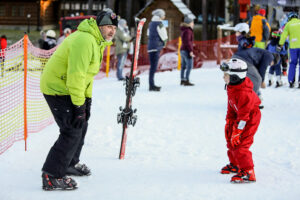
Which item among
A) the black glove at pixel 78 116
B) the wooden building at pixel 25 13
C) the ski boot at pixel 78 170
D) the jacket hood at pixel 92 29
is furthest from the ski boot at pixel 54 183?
the wooden building at pixel 25 13

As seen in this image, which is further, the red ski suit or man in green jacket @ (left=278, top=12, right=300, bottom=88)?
man in green jacket @ (left=278, top=12, right=300, bottom=88)

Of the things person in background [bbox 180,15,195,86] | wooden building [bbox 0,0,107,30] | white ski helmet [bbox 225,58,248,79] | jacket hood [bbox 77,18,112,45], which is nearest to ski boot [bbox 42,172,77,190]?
jacket hood [bbox 77,18,112,45]

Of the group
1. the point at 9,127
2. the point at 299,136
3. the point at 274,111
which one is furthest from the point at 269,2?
the point at 9,127

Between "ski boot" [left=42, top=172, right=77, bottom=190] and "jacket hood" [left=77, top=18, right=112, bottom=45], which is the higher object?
"jacket hood" [left=77, top=18, right=112, bottom=45]

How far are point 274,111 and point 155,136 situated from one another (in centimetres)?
287

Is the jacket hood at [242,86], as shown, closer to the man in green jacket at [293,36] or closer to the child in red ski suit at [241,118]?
the child in red ski suit at [241,118]

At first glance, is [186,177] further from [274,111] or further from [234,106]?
[274,111]

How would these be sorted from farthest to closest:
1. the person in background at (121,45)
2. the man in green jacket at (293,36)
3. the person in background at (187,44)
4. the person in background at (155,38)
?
the person in background at (121,45)
the person in background at (187,44)
the person in background at (155,38)
the man in green jacket at (293,36)

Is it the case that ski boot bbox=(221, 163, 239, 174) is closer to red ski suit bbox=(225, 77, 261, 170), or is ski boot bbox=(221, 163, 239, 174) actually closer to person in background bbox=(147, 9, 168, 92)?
red ski suit bbox=(225, 77, 261, 170)

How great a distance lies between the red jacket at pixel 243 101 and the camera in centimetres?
490

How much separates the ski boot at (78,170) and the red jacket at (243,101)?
5.11ft

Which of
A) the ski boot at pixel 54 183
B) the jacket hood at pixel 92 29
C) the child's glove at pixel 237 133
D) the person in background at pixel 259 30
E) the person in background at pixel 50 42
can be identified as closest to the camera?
the jacket hood at pixel 92 29

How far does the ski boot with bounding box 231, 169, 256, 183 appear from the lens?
4.91m

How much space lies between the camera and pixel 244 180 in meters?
4.92
